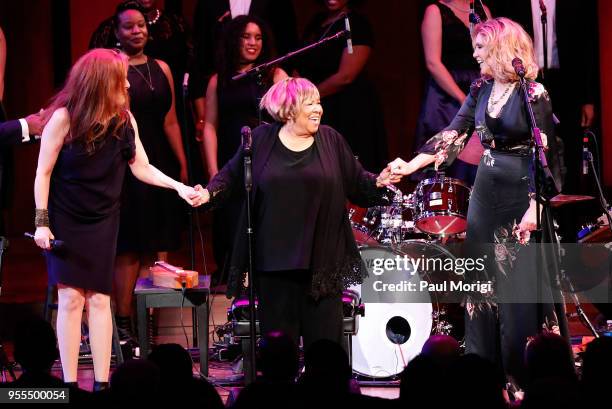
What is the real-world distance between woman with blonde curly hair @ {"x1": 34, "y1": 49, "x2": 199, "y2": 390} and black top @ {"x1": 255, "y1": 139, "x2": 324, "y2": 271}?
0.43 meters

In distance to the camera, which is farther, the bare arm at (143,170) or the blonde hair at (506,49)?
the bare arm at (143,170)

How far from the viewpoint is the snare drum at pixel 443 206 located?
6.91m

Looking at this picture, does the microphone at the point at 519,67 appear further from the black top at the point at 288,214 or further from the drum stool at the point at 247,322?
the drum stool at the point at 247,322

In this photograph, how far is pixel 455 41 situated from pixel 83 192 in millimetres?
3032

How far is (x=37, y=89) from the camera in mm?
10125

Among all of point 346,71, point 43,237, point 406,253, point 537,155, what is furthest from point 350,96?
point 43,237

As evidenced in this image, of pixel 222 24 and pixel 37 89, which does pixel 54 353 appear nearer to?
pixel 222 24

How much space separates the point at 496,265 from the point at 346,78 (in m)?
2.54

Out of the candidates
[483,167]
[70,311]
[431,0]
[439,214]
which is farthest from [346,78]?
[70,311]

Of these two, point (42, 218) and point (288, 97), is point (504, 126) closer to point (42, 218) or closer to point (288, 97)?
point (288, 97)

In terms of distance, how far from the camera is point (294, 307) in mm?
5289

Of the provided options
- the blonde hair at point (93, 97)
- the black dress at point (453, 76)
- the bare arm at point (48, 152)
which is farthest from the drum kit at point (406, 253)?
the bare arm at point (48, 152)

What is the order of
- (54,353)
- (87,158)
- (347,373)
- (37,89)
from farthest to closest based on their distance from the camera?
1. (37,89)
2. (87,158)
3. (54,353)
4. (347,373)

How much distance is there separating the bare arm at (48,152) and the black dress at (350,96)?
2.61 m
